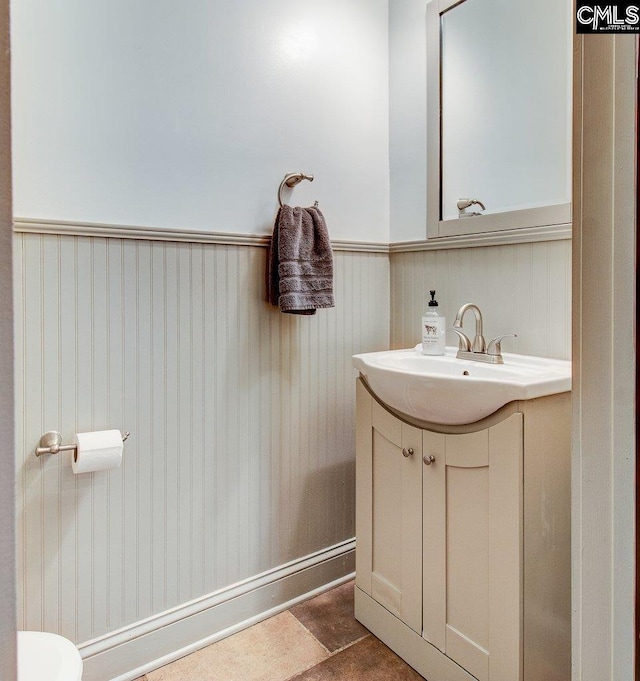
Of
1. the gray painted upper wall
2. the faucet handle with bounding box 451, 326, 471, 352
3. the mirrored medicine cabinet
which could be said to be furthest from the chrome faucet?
the gray painted upper wall

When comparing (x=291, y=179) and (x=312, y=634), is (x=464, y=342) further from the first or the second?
(x=312, y=634)

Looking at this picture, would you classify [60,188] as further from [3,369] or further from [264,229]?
[3,369]

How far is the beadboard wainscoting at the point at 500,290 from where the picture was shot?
1400 mm

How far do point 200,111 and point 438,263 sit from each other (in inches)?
37.5

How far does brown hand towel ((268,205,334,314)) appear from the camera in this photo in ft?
4.98

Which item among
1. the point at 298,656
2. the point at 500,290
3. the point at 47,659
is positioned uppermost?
the point at 500,290

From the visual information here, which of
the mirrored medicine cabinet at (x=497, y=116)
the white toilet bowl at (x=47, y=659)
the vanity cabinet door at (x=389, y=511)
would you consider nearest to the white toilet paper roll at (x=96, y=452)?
the white toilet bowl at (x=47, y=659)

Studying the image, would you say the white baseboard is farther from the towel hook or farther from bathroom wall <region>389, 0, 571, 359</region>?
the towel hook

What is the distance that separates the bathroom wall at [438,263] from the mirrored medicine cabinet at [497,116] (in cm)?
6

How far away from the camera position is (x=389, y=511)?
4.76 feet

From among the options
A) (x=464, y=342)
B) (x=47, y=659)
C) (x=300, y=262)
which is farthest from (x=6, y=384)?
(x=464, y=342)

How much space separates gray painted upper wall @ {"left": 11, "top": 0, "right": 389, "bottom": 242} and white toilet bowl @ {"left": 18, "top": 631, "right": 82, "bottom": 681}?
3.19ft

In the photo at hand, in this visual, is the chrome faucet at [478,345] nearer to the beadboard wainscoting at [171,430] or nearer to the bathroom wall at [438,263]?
the bathroom wall at [438,263]

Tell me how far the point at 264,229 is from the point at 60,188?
0.60 meters
